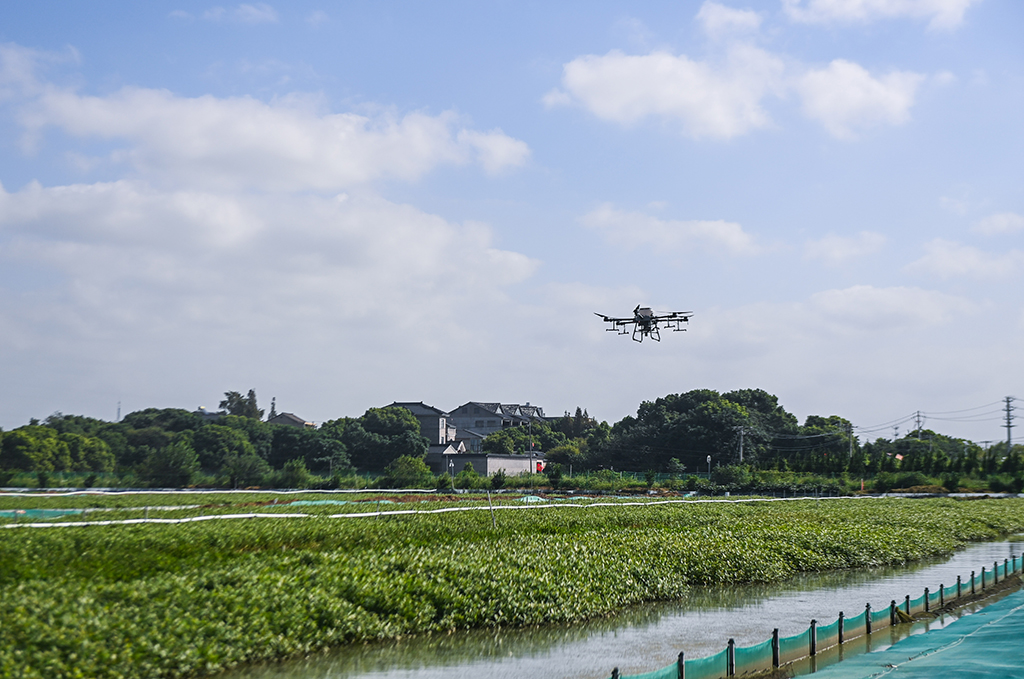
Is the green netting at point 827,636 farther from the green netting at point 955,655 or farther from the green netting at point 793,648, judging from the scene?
the green netting at point 955,655

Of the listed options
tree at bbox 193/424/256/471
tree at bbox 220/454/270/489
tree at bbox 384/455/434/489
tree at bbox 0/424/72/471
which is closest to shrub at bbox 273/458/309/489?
tree at bbox 220/454/270/489

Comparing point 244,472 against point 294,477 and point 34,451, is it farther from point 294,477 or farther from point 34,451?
point 34,451

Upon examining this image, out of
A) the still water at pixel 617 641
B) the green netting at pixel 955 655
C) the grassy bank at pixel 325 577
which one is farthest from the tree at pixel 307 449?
the green netting at pixel 955 655

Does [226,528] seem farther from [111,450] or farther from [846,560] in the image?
[111,450]

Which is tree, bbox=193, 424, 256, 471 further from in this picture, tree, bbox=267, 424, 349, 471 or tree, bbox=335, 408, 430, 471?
tree, bbox=335, 408, 430, 471

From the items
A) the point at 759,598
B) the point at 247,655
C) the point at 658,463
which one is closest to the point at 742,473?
the point at 658,463
